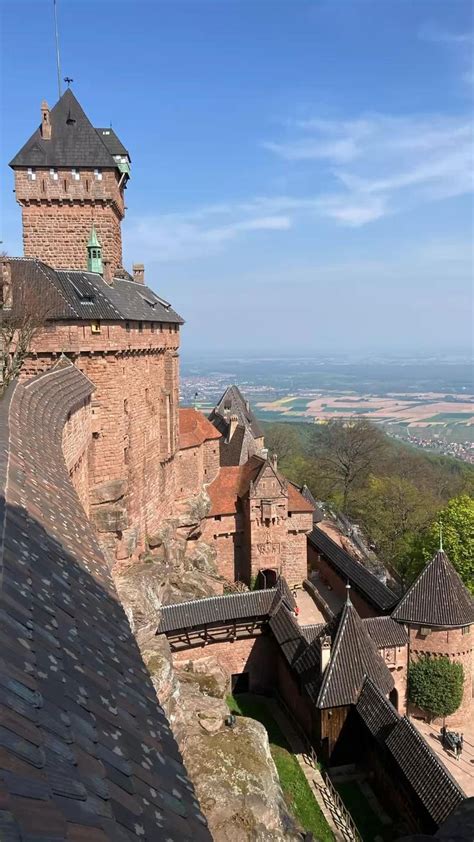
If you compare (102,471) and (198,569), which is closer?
(102,471)

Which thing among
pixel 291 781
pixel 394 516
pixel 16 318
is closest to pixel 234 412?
pixel 394 516

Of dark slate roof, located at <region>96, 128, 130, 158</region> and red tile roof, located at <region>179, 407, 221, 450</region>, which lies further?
red tile roof, located at <region>179, 407, 221, 450</region>

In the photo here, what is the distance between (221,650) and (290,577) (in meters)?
8.19

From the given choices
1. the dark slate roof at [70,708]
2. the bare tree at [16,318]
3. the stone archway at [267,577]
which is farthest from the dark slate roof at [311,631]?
the dark slate roof at [70,708]

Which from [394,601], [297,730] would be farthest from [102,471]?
[394,601]

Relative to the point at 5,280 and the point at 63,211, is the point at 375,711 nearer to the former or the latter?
the point at 5,280

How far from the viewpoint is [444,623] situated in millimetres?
22875

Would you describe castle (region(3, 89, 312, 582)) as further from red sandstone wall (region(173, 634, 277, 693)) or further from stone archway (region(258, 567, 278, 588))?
red sandstone wall (region(173, 634, 277, 693))

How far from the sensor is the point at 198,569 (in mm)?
29078

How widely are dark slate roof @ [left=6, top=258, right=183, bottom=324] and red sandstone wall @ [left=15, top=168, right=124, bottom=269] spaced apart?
3715 mm

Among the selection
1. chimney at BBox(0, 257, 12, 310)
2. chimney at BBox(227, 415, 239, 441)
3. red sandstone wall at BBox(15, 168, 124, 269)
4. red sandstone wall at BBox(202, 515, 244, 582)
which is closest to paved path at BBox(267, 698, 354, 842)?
red sandstone wall at BBox(202, 515, 244, 582)

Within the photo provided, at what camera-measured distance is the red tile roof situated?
31109 millimetres

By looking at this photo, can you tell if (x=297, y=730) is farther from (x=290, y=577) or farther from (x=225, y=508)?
(x=225, y=508)

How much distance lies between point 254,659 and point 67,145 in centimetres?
2431
